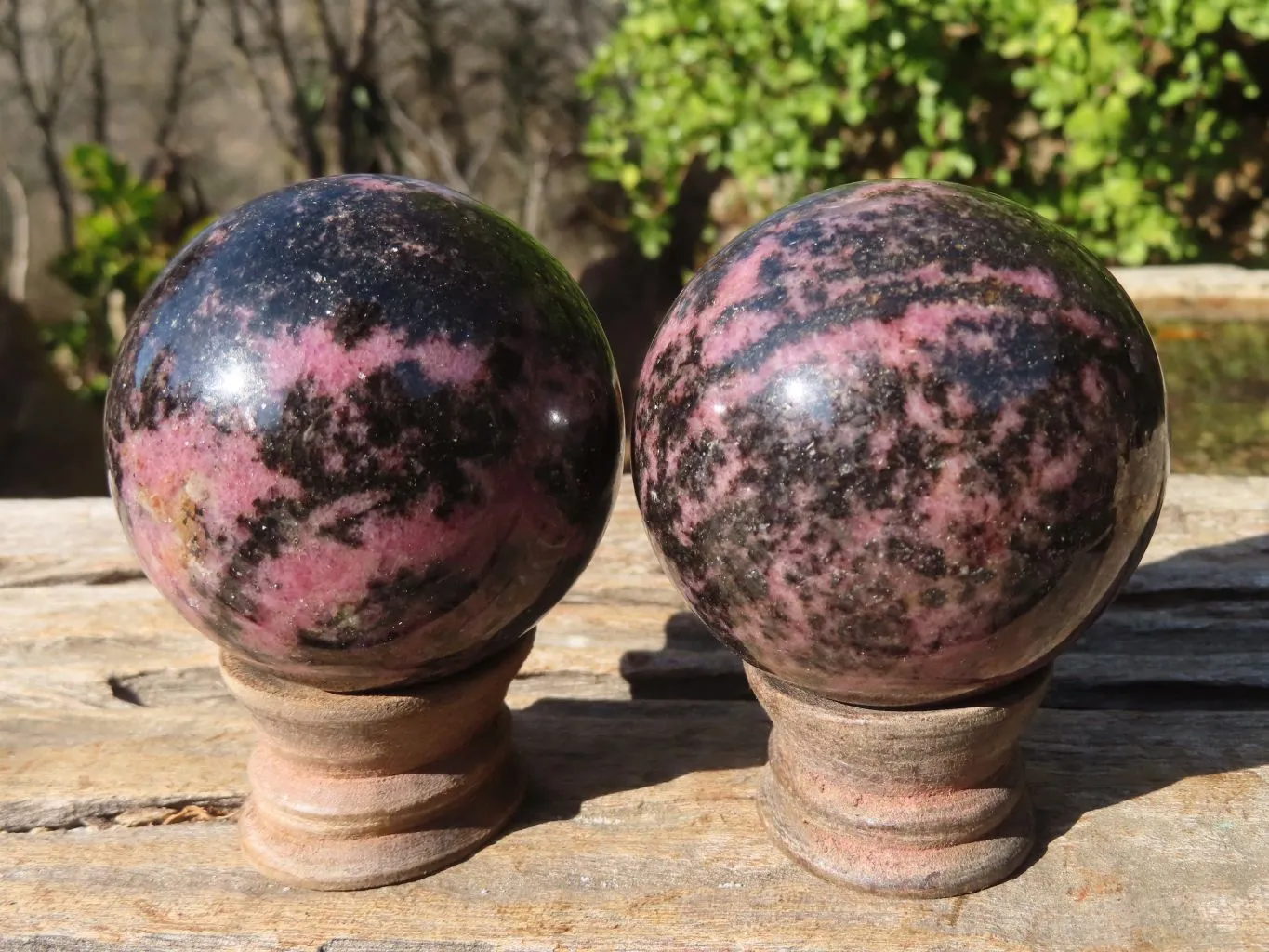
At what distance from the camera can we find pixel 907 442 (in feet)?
4.84

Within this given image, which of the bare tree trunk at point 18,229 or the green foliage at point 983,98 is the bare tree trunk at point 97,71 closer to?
the bare tree trunk at point 18,229

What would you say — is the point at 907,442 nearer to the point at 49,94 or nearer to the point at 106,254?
the point at 106,254

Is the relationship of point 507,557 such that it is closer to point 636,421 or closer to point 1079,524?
point 636,421

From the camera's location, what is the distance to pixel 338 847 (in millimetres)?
1887

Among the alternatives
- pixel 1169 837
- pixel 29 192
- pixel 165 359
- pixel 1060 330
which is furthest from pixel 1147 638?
pixel 29 192

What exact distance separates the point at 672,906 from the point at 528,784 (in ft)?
1.37

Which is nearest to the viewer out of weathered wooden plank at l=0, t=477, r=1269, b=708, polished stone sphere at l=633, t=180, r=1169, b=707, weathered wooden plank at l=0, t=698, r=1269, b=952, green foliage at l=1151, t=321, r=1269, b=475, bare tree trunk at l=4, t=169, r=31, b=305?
polished stone sphere at l=633, t=180, r=1169, b=707

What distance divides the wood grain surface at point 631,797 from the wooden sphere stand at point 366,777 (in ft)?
0.14

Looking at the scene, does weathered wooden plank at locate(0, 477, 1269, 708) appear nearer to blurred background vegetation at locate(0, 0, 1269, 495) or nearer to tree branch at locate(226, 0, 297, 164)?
blurred background vegetation at locate(0, 0, 1269, 495)

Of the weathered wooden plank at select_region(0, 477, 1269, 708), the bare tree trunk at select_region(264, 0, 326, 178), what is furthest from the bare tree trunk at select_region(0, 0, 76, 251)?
the weathered wooden plank at select_region(0, 477, 1269, 708)

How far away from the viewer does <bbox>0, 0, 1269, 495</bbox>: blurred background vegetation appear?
15.8 feet

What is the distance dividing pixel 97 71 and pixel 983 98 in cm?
505

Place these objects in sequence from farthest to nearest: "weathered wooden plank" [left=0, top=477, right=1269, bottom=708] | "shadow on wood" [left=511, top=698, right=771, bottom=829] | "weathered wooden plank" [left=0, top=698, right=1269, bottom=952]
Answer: "weathered wooden plank" [left=0, top=477, right=1269, bottom=708], "shadow on wood" [left=511, top=698, right=771, bottom=829], "weathered wooden plank" [left=0, top=698, right=1269, bottom=952]

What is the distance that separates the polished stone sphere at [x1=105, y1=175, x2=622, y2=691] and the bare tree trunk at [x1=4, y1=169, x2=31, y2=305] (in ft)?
20.6
